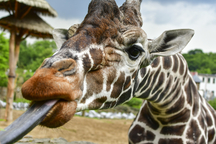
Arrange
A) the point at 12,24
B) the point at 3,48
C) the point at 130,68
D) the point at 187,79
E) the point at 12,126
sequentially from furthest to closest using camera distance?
the point at 3,48 → the point at 12,24 → the point at 187,79 → the point at 130,68 → the point at 12,126

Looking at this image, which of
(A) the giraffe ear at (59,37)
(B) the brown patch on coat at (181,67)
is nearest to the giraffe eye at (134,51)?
(A) the giraffe ear at (59,37)

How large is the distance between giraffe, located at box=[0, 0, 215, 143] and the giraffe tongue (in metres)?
0.04

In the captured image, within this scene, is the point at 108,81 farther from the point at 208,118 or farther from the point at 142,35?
the point at 208,118

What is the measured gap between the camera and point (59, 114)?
1.14 meters

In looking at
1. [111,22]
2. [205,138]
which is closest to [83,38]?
[111,22]

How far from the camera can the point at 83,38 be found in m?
1.39

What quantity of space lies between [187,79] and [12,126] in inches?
85.3

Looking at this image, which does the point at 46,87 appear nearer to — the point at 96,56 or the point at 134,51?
the point at 96,56

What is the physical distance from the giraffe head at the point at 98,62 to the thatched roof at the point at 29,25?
30.6 ft

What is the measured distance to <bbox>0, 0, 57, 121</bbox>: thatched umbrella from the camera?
33.0 ft

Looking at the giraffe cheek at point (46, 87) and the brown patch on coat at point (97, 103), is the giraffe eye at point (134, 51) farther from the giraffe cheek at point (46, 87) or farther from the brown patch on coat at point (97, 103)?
the giraffe cheek at point (46, 87)

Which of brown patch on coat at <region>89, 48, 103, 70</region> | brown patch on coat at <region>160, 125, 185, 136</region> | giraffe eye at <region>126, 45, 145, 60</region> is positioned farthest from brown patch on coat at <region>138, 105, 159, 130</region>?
brown patch on coat at <region>89, 48, 103, 70</region>

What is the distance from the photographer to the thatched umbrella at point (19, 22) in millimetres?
10047

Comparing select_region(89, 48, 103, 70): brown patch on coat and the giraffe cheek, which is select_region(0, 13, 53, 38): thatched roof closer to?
select_region(89, 48, 103, 70): brown patch on coat
